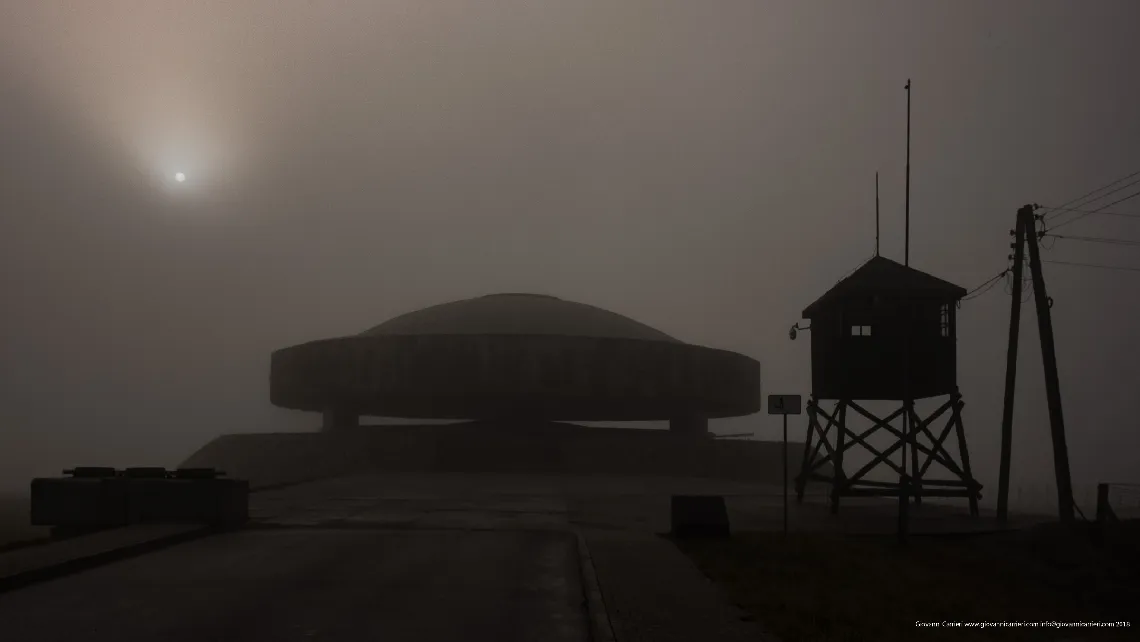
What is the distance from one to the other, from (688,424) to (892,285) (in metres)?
35.0

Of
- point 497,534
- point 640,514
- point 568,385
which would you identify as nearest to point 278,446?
point 568,385

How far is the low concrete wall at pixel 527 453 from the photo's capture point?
163 feet

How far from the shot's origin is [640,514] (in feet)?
77.3

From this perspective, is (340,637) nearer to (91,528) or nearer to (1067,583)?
(91,528)

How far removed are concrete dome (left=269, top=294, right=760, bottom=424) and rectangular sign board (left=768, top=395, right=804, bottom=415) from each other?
33272 millimetres

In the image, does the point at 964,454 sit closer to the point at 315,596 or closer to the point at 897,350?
the point at 897,350

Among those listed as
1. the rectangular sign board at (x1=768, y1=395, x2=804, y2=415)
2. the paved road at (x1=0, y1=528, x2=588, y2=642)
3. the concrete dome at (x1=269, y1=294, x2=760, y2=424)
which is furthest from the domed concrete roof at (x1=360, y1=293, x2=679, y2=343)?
the paved road at (x1=0, y1=528, x2=588, y2=642)

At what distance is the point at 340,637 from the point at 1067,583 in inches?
587

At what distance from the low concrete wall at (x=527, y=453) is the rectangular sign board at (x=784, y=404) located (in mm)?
29676

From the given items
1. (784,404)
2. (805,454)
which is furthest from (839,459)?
(784,404)

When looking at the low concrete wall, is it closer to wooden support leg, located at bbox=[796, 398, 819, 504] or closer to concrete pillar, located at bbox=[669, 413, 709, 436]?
concrete pillar, located at bbox=[669, 413, 709, 436]

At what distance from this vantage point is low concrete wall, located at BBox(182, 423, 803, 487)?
163ft

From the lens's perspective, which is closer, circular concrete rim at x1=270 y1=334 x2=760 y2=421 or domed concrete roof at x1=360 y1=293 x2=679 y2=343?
circular concrete rim at x1=270 y1=334 x2=760 y2=421

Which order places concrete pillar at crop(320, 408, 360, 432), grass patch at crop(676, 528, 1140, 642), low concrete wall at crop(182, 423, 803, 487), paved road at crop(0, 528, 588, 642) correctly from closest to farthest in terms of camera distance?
1. paved road at crop(0, 528, 588, 642)
2. grass patch at crop(676, 528, 1140, 642)
3. low concrete wall at crop(182, 423, 803, 487)
4. concrete pillar at crop(320, 408, 360, 432)
